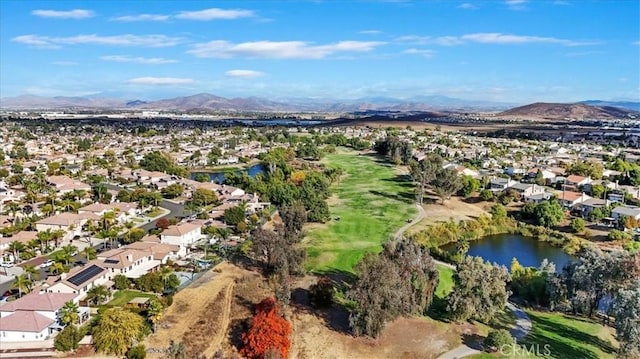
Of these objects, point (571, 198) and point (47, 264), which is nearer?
point (47, 264)

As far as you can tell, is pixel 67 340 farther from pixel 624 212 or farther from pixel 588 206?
pixel 588 206

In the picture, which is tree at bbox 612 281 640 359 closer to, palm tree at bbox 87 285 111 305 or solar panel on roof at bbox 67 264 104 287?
palm tree at bbox 87 285 111 305

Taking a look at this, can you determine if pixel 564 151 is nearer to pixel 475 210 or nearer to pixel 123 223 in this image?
pixel 475 210

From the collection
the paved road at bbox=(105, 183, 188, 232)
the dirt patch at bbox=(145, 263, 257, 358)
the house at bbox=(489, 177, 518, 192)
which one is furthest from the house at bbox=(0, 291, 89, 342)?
the house at bbox=(489, 177, 518, 192)

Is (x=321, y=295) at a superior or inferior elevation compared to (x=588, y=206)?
inferior

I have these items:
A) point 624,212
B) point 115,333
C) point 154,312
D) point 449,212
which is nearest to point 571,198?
point 624,212

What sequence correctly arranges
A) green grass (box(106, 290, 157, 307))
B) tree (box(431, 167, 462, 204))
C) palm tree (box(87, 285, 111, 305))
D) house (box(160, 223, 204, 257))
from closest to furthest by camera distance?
palm tree (box(87, 285, 111, 305)), green grass (box(106, 290, 157, 307)), house (box(160, 223, 204, 257)), tree (box(431, 167, 462, 204))

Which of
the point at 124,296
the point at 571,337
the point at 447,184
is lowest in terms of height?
the point at 571,337
